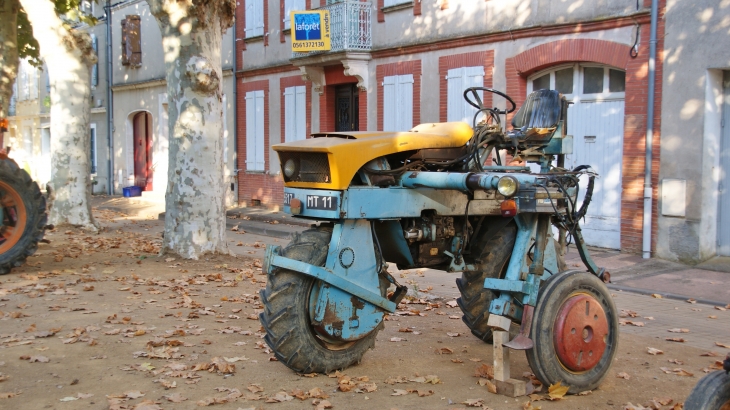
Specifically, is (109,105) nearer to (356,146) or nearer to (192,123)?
(192,123)

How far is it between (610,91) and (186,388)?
398 inches

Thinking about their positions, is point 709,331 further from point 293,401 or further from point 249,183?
point 249,183

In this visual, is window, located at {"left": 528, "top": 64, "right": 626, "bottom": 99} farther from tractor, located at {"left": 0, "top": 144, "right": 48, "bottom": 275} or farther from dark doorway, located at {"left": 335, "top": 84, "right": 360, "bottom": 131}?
tractor, located at {"left": 0, "top": 144, "right": 48, "bottom": 275}

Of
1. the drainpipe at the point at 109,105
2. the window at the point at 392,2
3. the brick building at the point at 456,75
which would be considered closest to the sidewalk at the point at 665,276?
the brick building at the point at 456,75

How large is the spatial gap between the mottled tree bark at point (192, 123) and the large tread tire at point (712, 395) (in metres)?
8.91

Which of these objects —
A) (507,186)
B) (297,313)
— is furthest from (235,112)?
(507,186)

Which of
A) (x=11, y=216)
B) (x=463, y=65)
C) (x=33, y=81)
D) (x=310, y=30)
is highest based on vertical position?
(x=33, y=81)

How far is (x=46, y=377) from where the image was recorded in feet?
18.9

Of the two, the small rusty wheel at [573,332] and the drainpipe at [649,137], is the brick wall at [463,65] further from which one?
the small rusty wheel at [573,332]

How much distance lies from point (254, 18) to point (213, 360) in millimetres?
18105

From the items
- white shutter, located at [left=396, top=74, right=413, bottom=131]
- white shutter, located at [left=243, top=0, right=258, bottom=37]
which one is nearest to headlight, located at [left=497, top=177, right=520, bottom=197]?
→ white shutter, located at [left=396, top=74, right=413, bottom=131]

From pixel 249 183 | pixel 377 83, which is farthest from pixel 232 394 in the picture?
pixel 249 183

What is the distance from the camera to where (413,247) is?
5953mm

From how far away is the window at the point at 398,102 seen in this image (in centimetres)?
1769
